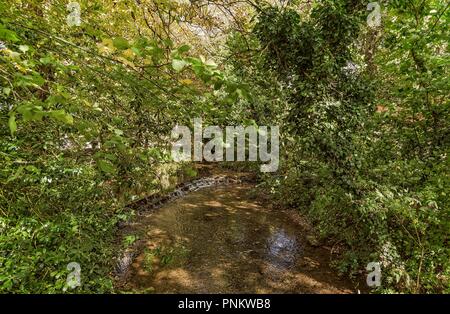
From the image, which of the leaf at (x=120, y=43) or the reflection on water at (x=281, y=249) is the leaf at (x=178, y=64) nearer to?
the leaf at (x=120, y=43)

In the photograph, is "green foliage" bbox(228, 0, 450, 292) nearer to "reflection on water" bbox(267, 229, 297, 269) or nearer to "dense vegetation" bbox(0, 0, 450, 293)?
"dense vegetation" bbox(0, 0, 450, 293)

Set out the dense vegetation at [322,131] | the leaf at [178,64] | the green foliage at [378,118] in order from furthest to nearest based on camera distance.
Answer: the green foliage at [378,118], the dense vegetation at [322,131], the leaf at [178,64]

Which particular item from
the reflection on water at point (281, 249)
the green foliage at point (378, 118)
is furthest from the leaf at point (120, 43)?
the reflection on water at point (281, 249)

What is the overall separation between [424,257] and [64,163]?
5.71m

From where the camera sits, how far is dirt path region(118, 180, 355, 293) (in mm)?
5840

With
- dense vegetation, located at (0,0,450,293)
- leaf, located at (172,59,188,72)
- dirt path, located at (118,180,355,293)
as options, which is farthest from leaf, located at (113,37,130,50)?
dirt path, located at (118,180,355,293)

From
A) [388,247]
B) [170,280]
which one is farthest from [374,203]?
[170,280]

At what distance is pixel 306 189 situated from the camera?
9.04 meters

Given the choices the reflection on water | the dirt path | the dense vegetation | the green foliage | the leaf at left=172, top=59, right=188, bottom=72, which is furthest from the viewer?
the reflection on water

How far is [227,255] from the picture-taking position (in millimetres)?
7023

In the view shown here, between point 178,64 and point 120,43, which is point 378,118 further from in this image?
point 120,43

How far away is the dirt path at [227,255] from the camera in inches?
230

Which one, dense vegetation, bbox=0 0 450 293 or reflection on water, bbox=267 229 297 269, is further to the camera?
reflection on water, bbox=267 229 297 269

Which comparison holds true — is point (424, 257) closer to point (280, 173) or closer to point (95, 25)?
point (280, 173)
